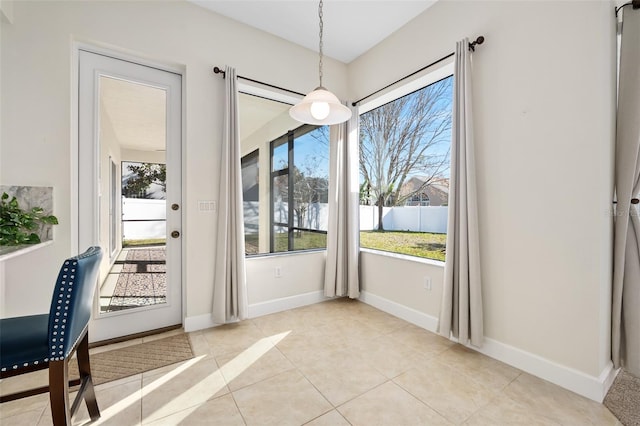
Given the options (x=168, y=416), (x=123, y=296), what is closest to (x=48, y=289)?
(x=123, y=296)

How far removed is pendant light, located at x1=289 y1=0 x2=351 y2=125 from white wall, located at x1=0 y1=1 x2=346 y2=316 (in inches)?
46.3

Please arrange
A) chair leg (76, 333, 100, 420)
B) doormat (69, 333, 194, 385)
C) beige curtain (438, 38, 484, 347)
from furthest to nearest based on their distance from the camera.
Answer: beige curtain (438, 38, 484, 347), doormat (69, 333, 194, 385), chair leg (76, 333, 100, 420)

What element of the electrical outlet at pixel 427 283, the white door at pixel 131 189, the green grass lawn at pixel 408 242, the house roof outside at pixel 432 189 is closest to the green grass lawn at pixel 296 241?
the green grass lawn at pixel 408 242

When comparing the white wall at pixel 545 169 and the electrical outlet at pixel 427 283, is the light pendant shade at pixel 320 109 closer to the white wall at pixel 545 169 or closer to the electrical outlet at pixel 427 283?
the white wall at pixel 545 169

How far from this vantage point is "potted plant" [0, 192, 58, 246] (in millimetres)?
1809

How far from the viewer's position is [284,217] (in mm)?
3367

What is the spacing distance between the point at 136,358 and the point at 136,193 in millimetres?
1411

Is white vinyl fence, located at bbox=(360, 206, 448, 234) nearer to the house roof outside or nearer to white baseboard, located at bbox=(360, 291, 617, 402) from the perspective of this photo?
the house roof outside

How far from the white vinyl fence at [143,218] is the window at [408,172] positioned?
229 cm

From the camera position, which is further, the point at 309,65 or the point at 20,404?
the point at 309,65

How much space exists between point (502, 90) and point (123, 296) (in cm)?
364

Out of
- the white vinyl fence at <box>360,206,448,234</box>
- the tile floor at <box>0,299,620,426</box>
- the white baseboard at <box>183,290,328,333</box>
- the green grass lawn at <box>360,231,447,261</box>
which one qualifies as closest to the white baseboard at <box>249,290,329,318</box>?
the white baseboard at <box>183,290,328,333</box>

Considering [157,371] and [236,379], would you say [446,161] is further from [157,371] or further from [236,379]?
[157,371]

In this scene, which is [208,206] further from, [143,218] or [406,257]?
[406,257]
